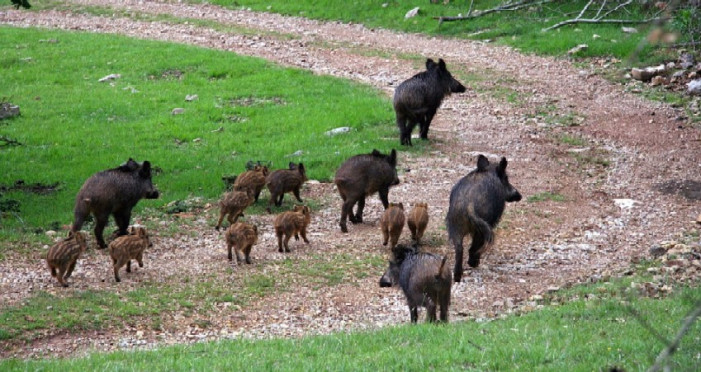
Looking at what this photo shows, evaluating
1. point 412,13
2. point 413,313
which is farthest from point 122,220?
point 412,13

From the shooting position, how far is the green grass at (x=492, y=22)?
25.0 metres

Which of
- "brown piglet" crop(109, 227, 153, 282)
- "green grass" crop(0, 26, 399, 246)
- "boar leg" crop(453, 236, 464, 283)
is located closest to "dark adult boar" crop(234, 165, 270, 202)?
"green grass" crop(0, 26, 399, 246)

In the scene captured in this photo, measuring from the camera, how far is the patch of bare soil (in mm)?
10945

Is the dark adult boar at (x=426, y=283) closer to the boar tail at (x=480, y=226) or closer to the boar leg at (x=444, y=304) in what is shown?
the boar leg at (x=444, y=304)

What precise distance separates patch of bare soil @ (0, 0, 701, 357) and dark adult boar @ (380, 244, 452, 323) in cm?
83

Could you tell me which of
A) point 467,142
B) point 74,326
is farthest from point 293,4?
point 74,326

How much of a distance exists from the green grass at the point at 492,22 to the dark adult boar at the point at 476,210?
39.6 feet

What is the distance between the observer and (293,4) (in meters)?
33.2

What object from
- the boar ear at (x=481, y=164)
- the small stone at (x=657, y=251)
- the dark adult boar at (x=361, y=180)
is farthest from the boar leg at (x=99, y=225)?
the small stone at (x=657, y=251)

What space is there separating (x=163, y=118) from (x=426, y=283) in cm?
1315

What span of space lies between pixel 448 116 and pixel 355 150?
4146mm

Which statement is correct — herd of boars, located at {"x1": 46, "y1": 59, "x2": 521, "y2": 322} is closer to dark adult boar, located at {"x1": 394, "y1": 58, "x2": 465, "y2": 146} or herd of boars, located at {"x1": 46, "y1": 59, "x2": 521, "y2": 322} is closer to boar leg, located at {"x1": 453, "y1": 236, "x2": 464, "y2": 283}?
boar leg, located at {"x1": 453, "y1": 236, "x2": 464, "y2": 283}

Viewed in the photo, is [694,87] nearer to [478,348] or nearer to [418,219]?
[418,219]

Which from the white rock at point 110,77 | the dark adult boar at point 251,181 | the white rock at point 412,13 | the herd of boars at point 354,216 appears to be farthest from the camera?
the white rock at point 412,13
